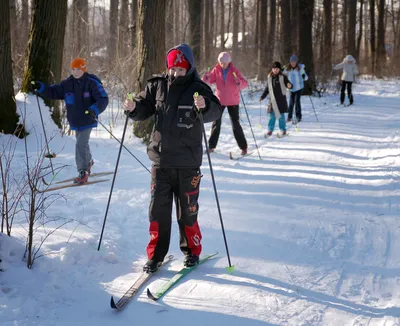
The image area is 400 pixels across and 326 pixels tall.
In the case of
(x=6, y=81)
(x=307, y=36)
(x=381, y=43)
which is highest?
(x=381, y=43)

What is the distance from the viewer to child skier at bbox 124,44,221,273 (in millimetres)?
4180

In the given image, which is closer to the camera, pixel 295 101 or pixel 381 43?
pixel 295 101

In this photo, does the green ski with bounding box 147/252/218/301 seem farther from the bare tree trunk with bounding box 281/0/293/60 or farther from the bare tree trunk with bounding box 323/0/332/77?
the bare tree trunk with bounding box 323/0/332/77

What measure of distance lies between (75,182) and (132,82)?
521cm

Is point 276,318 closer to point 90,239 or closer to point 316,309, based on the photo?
point 316,309

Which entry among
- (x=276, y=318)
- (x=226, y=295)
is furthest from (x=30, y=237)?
(x=276, y=318)

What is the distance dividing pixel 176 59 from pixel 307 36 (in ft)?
56.8

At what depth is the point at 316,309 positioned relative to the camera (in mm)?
3570

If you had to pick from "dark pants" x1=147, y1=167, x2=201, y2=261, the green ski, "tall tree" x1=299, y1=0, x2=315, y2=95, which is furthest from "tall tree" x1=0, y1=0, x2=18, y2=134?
"tall tree" x1=299, y1=0, x2=315, y2=95

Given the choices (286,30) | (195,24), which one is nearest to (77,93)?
(195,24)

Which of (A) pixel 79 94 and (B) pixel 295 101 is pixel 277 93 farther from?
(A) pixel 79 94

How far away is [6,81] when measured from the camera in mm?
8266

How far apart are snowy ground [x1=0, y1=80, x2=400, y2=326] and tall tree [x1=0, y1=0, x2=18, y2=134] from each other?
44 cm

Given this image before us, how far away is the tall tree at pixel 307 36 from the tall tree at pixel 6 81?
548 inches
